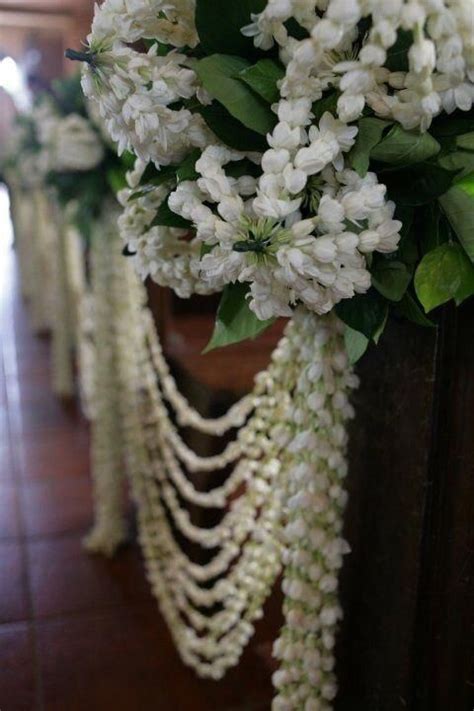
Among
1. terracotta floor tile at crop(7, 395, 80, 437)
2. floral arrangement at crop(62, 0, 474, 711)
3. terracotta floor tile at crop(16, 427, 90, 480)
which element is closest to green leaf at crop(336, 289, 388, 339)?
floral arrangement at crop(62, 0, 474, 711)

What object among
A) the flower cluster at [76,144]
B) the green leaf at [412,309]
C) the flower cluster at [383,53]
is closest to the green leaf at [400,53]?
the flower cluster at [383,53]

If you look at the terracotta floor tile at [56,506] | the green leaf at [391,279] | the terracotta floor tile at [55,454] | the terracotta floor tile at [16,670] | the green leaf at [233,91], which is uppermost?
the green leaf at [233,91]

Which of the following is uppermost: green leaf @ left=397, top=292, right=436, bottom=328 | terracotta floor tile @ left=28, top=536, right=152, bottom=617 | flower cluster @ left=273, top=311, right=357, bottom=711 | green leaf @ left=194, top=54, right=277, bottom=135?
green leaf @ left=194, top=54, right=277, bottom=135

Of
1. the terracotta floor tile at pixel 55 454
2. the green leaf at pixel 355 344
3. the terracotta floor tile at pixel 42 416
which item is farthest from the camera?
the terracotta floor tile at pixel 42 416

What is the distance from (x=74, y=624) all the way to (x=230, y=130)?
3.90 ft

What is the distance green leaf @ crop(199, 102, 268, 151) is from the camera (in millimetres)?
604

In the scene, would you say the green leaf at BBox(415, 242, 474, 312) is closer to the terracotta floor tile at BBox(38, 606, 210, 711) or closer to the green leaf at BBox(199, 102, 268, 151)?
the green leaf at BBox(199, 102, 268, 151)

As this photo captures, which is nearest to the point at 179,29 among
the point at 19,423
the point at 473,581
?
the point at 473,581

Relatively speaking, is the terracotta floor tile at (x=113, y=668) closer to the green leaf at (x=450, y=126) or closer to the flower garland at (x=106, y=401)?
the flower garland at (x=106, y=401)

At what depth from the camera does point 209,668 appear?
137 centimetres

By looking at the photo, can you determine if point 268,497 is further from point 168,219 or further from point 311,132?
point 311,132

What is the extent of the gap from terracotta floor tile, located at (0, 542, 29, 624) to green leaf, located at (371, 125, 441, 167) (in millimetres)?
859

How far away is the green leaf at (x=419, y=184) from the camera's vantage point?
0.59 metres

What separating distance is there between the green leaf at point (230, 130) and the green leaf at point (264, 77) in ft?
0.12
